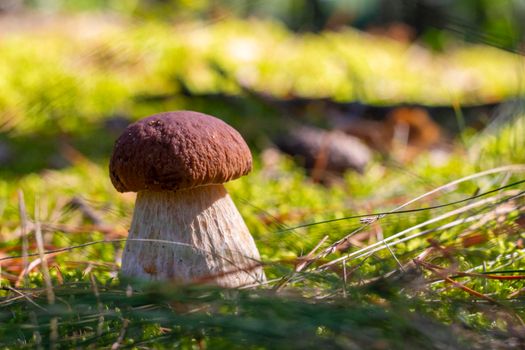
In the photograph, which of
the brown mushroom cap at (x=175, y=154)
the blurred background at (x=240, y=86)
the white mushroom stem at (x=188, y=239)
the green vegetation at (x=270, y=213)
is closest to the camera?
the green vegetation at (x=270, y=213)

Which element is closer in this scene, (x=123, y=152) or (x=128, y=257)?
(x=123, y=152)

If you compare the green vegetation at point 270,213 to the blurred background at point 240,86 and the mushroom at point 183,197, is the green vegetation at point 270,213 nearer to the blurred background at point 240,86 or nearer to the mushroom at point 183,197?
the blurred background at point 240,86

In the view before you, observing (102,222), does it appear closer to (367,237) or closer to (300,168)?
(367,237)

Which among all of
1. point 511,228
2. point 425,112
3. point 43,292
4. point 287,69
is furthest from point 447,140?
point 43,292

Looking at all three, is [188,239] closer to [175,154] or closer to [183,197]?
[183,197]

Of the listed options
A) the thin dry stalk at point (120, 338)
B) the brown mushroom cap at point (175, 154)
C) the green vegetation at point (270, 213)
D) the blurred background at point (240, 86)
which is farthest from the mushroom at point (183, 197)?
the blurred background at point (240, 86)

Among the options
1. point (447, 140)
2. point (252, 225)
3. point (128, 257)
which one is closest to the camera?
point (128, 257)

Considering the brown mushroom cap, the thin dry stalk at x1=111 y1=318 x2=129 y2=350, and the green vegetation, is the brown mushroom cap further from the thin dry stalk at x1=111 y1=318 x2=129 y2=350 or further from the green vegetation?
the thin dry stalk at x1=111 y1=318 x2=129 y2=350
